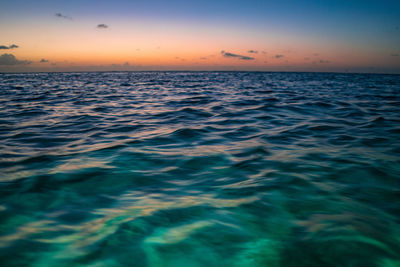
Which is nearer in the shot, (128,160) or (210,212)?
(210,212)

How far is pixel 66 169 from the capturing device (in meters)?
3.74

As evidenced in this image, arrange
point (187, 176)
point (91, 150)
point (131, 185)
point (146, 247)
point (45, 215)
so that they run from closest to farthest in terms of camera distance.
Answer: point (146, 247) → point (45, 215) → point (131, 185) → point (187, 176) → point (91, 150)

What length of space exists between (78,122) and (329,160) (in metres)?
7.12

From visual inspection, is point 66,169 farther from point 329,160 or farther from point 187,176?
point 329,160

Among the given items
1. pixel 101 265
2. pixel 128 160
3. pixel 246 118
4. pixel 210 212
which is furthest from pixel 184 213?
pixel 246 118

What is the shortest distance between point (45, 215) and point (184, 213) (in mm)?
1488

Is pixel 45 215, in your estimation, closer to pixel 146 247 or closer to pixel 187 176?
pixel 146 247

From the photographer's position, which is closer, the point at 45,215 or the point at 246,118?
the point at 45,215

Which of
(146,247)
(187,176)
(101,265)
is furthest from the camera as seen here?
(187,176)

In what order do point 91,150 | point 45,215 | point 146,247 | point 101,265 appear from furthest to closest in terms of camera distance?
1. point 91,150
2. point 45,215
3. point 146,247
4. point 101,265

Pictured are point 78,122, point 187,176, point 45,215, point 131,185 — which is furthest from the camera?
point 78,122

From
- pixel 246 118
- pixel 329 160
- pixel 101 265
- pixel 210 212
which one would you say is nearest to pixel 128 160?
pixel 210 212

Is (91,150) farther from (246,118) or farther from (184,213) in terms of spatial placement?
(246,118)

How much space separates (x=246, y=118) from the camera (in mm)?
8055
